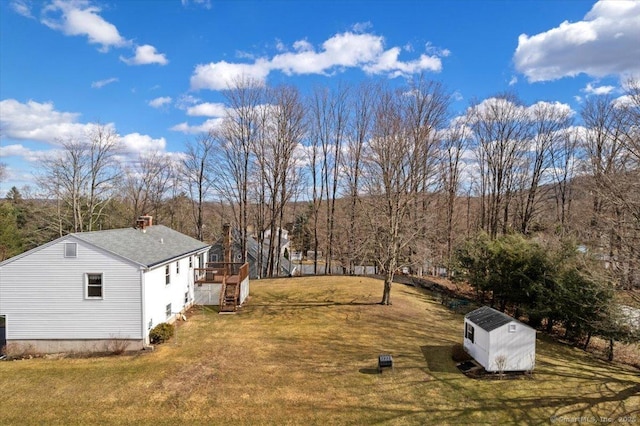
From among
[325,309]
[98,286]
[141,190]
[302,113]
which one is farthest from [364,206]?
[141,190]

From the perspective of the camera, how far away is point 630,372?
1480 cm

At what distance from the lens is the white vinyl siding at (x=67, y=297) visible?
567 inches

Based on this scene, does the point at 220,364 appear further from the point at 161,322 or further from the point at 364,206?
the point at 364,206

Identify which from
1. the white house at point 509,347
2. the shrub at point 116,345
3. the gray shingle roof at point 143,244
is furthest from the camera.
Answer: the gray shingle roof at point 143,244

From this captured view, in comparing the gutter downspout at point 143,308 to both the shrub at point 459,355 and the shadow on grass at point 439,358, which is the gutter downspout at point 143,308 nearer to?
the shadow on grass at point 439,358

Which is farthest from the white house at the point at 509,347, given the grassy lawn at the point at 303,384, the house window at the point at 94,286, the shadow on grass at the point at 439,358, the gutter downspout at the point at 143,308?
the house window at the point at 94,286

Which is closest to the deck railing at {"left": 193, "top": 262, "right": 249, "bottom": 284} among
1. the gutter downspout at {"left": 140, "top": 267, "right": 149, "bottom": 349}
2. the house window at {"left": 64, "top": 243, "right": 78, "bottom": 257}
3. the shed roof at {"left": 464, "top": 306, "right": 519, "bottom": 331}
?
the gutter downspout at {"left": 140, "top": 267, "right": 149, "bottom": 349}

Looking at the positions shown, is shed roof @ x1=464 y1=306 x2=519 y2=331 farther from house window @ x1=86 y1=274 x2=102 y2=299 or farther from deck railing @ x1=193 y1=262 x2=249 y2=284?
house window @ x1=86 y1=274 x2=102 y2=299

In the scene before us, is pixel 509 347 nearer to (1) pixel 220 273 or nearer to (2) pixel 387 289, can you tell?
(2) pixel 387 289

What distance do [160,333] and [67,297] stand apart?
4.01 metres

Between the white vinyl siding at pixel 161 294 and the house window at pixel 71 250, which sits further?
the white vinyl siding at pixel 161 294

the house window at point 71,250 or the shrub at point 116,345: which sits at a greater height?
the house window at point 71,250

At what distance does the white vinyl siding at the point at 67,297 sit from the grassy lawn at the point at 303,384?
128cm

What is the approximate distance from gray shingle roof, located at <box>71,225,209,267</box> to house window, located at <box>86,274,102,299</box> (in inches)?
50.3
